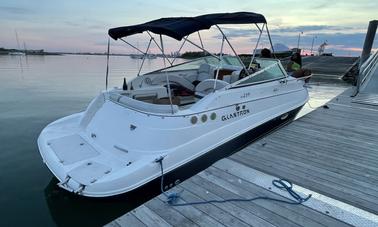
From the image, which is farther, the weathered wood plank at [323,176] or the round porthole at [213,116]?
the round porthole at [213,116]

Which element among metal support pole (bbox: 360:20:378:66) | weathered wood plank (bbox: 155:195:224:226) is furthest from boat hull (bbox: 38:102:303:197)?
metal support pole (bbox: 360:20:378:66)

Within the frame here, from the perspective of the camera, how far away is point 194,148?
3.50 meters

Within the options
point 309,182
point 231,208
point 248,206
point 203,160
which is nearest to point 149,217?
point 231,208

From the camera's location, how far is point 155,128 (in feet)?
11.1

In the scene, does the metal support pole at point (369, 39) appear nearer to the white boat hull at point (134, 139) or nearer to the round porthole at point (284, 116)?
the round porthole at point (284, 116)

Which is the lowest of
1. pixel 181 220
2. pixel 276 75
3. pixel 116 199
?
pixel 116 199

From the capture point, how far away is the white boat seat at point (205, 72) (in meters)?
6.02

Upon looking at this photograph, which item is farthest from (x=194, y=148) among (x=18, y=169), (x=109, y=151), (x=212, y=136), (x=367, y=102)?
(x=367, y=102)

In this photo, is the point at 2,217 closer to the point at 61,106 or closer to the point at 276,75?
the point at 276,75

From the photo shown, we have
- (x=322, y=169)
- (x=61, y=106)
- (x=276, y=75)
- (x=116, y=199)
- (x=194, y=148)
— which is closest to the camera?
(x=116, y=199)

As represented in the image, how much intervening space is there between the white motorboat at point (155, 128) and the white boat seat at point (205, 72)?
3.38 feet

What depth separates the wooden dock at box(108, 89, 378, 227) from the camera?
2.22m

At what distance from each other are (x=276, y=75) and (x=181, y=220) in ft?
13.2

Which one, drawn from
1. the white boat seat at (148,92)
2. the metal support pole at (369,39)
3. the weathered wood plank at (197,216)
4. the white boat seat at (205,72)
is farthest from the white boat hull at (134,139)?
the metal support pole at (369,39)
